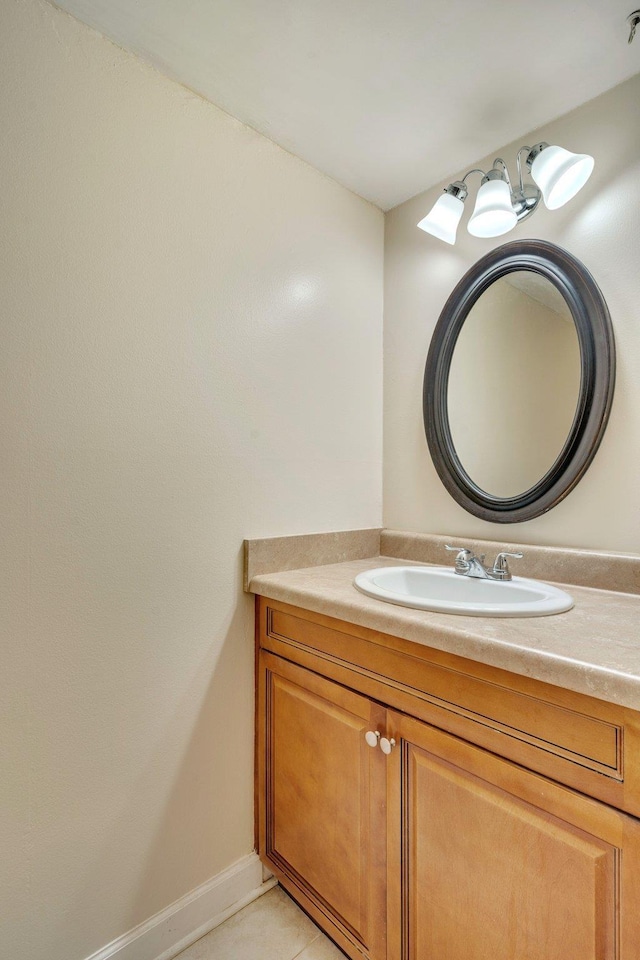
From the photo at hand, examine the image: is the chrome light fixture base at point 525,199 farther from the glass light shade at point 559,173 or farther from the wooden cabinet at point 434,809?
the wooden cabinet at point 434,809

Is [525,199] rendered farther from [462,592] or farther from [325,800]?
[325,800]

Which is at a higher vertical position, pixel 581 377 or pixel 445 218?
pixel 445 218

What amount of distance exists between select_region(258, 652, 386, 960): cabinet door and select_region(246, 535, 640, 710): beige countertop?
0.72 feet

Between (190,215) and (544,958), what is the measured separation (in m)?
1.75

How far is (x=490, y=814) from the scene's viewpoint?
87 cm

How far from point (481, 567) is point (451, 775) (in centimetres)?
57

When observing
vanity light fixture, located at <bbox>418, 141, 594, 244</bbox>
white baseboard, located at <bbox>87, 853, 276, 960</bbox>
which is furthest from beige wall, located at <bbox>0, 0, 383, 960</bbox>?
vanity light fixture, located at <bbox>418, 141, 594, 244</bbox>

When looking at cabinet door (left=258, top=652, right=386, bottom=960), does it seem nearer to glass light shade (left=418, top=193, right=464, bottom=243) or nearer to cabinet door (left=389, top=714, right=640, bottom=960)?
cabinet door (left=389, top=714, right=640, bottom=960)

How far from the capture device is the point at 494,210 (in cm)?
136

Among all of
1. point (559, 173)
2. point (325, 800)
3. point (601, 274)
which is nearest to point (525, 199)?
point (559, 173)

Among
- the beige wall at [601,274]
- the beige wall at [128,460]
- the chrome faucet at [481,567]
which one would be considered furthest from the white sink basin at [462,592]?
the beige wall at [128,460]

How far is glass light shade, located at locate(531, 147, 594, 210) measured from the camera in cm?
124

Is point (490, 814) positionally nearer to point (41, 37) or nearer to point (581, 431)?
point (581, 431)

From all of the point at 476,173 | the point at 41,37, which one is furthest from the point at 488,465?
the point at 41,37
